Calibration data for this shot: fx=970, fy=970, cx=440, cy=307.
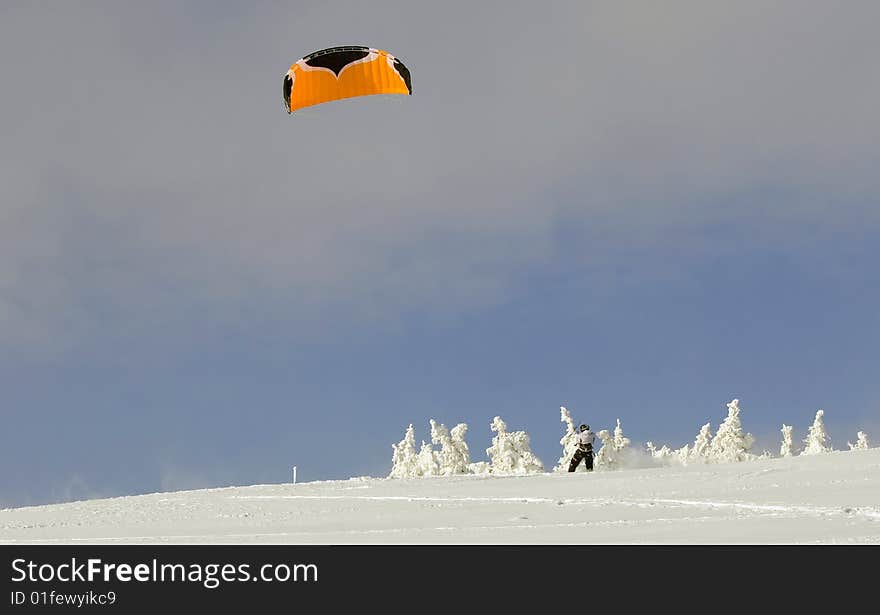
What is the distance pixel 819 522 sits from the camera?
41.9ft

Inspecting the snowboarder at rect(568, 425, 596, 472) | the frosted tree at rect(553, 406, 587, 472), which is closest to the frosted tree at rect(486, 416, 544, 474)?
the frosted tree at rect(553, 406, 587, 472)

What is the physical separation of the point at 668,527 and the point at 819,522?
195cm

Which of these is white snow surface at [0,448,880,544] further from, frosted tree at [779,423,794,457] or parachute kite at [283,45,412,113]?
frosted tree at [779,423,794,457]

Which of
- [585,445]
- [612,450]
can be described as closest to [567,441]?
[612,450]

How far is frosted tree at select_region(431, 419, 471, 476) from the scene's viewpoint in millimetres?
70312

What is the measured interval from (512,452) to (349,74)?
4009 centimetres

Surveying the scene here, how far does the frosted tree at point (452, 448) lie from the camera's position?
70.3 m

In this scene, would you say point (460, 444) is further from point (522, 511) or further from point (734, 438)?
point (522, 511)

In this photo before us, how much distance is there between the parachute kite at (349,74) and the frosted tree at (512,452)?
127ft

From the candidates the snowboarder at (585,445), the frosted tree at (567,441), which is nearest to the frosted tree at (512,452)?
the frosted tree at (567,441)
